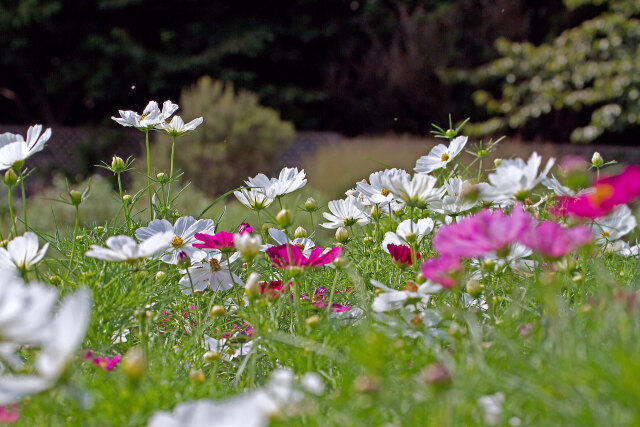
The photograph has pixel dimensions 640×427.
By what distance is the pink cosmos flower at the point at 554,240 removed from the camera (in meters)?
0.43

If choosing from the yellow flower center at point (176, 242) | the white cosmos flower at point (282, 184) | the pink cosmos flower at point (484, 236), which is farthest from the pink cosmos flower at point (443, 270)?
the yellow flower center at point (176, 242)

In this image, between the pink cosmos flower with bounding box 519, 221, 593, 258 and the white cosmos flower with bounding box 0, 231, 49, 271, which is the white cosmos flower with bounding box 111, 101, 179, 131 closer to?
the white cosmos flower with bounding box 0, 231, 49, 271

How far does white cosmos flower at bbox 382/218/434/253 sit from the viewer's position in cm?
75

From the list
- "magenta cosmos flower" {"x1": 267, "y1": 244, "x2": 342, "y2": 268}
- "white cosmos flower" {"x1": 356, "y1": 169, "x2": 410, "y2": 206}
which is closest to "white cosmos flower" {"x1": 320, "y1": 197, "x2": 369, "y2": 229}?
"white cosmos flower" {"x1": 356, "y1": 169, "x2": 410, "y2": 206}

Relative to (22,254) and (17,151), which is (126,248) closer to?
(22,254)

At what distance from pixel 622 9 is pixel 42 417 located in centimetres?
726

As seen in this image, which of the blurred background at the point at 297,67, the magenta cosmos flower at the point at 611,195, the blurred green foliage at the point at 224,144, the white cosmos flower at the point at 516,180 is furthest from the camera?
the blurred background at the point at 297,67

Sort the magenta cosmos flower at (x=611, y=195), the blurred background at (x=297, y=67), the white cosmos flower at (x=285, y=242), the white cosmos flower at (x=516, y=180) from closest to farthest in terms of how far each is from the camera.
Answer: the magenta cosmos flower at (x=611, y=195)
the white cosmos flower at (x=516, y=180)
the white cosmos flower at (x=285, y=242)
the blurred background at (x=297, y=67)

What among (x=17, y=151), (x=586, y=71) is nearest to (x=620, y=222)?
(x=17, y=151)

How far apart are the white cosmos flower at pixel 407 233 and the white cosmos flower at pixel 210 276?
0.66 feet

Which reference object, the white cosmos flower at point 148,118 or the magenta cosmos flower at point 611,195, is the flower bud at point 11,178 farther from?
the magenta cosmos flower at point 611,195

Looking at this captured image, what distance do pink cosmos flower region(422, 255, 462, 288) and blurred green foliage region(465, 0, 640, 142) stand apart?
21.0ft

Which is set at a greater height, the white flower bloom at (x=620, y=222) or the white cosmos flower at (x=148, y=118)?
the white cosmos flower at (x=148, y=118)

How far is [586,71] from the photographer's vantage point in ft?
21.6
